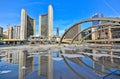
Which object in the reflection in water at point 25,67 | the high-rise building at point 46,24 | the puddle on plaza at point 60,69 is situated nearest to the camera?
the puddle on plaza at point 60,69

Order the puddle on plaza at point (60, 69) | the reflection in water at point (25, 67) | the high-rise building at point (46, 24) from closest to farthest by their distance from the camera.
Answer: the puddle on plaza at point (60, 69), the reflection in water at point (25, 67), the high-rise building at point (46, 24)

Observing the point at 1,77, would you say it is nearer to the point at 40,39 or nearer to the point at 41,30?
the point at 40,39

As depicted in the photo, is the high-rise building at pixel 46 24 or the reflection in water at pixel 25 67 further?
the high-rise building at pixel 46 24

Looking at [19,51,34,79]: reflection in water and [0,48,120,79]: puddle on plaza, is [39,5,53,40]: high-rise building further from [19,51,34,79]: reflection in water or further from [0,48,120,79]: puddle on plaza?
[0,48,120,79]: puddle on plaza

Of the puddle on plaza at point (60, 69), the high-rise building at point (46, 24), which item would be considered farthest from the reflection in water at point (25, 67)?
the high-rise building at point (46, 24)

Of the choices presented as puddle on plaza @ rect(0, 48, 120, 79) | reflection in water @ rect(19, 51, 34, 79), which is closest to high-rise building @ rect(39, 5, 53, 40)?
reflection in water @ rect(19, 51, 34, 79)

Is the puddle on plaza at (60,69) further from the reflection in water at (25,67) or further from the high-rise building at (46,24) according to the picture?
the high-rise building at (46,24)

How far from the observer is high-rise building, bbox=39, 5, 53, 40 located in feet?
516

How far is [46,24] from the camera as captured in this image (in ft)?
544

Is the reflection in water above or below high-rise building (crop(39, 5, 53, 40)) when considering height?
below

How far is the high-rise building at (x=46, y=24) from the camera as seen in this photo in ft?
516

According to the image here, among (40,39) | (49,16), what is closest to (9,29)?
(49,16)

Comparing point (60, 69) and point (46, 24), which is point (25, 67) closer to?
point (60, 69)

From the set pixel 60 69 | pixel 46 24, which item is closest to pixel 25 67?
pixel 60 69
